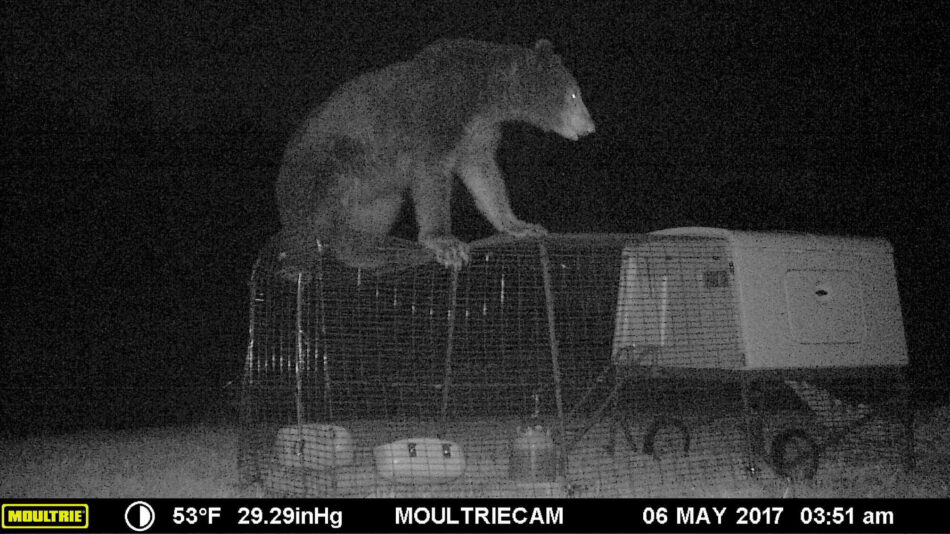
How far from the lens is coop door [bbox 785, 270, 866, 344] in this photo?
12.0 feet

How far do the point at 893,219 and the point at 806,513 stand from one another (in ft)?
21.1

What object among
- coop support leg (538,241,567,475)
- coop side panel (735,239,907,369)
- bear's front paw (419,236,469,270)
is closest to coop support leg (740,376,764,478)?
coop side panel (735,239,907,369)

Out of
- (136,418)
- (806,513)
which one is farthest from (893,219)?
(136,418)

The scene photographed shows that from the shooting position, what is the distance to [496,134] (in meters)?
4.68

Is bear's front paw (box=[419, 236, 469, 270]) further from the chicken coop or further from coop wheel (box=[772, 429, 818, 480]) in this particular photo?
coop wheel (box=[772, 429, 818, 480])

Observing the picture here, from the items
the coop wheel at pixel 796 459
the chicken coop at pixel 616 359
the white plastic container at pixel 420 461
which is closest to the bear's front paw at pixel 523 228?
the chicken coop at pixel 616 359

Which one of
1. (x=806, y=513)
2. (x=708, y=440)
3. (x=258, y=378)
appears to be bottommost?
(x=806, y=513)

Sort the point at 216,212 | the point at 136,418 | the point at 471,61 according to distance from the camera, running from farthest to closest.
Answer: the point at 216,212
the point at 136,418
the point at 471,61

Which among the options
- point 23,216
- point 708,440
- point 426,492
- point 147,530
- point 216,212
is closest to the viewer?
point 147,530

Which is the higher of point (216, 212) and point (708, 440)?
point (216, 212)

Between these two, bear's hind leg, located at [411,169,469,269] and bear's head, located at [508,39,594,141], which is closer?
bear's hind leg, located at [411,169,469,269]

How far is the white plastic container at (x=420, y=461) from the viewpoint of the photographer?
334cm

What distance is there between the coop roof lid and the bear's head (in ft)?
3.06

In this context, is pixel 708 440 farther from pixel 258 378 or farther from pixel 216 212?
pixel 216 212
